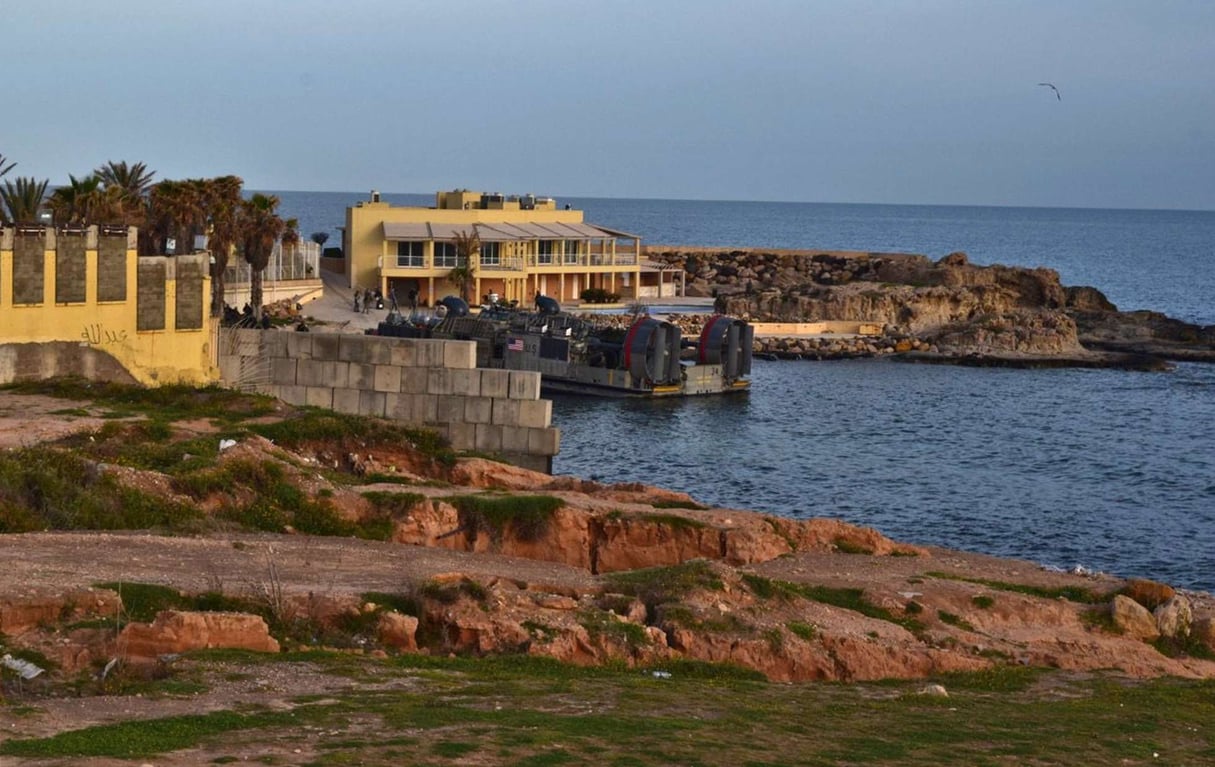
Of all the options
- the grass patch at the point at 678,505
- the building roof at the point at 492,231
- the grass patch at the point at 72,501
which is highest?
the building roof at the point at 492,231

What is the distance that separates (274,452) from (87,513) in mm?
4297


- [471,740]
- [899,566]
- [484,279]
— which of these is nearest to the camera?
[471,740]

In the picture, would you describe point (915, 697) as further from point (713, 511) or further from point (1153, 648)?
point (713, 511)

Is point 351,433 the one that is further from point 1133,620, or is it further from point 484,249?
point 484,249

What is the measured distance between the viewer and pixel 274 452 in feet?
85.8

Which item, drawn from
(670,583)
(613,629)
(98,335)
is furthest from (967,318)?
(613,629)

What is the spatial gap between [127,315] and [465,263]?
5105 cm

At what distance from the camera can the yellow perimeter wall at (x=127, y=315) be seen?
1341 inches

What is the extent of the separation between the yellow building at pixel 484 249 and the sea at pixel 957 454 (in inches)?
669

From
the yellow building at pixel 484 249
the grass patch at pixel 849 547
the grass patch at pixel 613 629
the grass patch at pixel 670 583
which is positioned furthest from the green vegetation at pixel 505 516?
the yellow building at pixel 484 249

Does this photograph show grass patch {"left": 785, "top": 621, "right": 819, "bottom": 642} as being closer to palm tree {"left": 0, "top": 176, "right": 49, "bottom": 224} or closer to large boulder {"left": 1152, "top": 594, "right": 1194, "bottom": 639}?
large boulder {"left": 1152, "top": 594, "right": 1194, "bottom": 639}

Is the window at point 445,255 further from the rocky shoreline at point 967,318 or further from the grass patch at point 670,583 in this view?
the grass patch at point 670,583

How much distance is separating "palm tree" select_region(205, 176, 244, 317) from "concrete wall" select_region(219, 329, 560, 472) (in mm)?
18674

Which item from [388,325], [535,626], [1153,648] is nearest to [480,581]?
[535,626]
